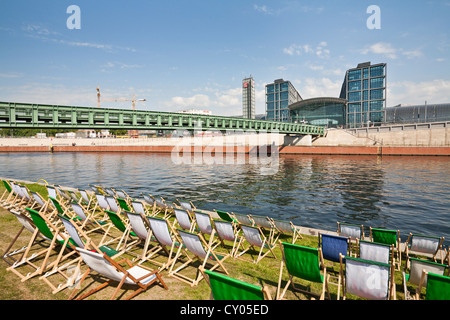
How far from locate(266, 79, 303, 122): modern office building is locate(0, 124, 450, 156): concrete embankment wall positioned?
222 ft

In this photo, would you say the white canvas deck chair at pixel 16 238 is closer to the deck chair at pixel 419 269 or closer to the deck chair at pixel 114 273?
the deck chair at pixel 114 273

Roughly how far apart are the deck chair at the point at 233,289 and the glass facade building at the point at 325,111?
117628 millimetres

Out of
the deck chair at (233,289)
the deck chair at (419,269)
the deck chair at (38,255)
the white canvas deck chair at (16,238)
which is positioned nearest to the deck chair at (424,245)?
the deck chair at (419,269)

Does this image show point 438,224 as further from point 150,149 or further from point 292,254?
→ point 150,149

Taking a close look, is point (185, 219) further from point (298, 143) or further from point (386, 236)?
point (298, 143)

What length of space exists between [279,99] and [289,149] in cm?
7874

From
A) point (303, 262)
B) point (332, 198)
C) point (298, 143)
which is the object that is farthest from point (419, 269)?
point (298, 143)

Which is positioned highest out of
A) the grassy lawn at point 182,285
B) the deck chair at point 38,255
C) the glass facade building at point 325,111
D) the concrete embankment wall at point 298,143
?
the glass facade building at point 325,111

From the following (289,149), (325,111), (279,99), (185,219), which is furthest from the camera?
(279,99)

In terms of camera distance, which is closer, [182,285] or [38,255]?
[182,285]

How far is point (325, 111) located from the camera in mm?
116062

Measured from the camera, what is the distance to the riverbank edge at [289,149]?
5472 centimetres
